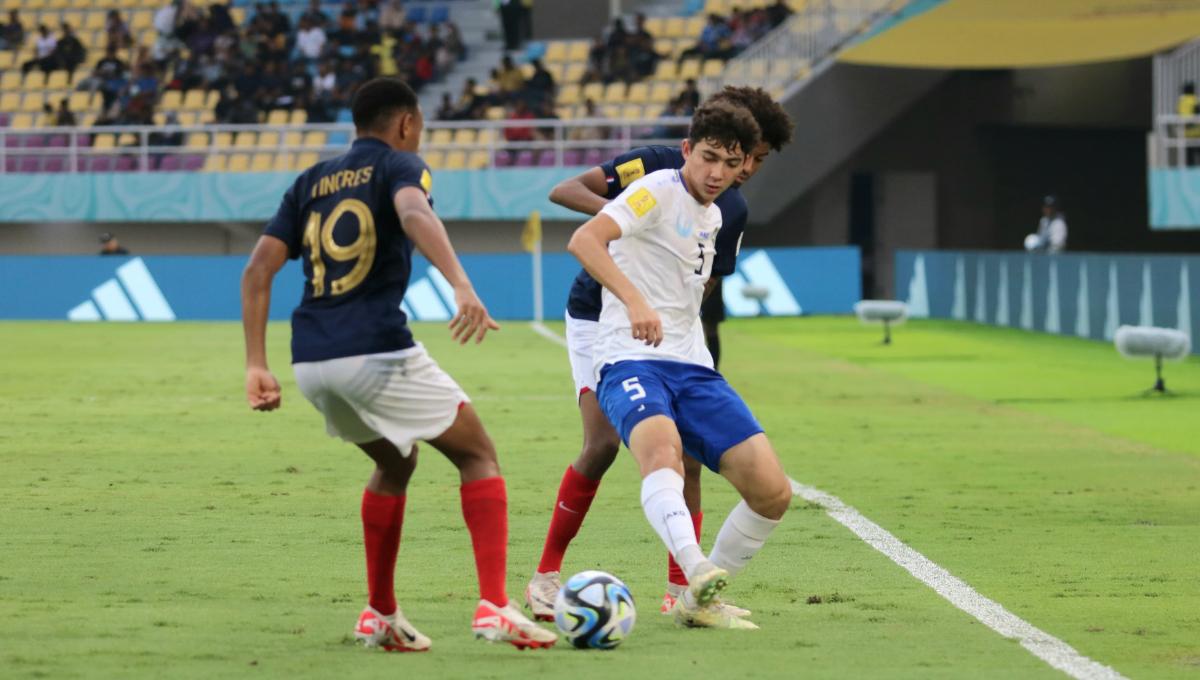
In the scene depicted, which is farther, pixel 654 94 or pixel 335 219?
pixel 654 94

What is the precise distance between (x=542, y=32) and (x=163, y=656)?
42.0 metres

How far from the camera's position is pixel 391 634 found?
6484 mm

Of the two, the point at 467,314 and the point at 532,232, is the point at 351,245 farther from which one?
the point at 532,232

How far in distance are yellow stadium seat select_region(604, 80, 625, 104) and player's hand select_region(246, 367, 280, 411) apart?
33.5m

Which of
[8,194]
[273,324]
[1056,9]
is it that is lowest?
[273,324]

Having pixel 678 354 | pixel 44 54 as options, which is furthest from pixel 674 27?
pixel 678 354

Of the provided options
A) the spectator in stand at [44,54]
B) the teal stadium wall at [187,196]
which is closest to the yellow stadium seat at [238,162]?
the teal stadium wall at [187,196]

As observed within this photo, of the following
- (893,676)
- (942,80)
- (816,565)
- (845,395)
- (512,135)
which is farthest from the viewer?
(942,80)

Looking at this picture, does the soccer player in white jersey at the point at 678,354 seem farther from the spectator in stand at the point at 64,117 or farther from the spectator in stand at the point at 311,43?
the spectator in stand at the point at 311,43

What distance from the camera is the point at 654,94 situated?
129 ft

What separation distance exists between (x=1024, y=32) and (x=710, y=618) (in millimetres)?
29463

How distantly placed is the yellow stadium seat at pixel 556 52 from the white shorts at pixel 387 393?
3661cm

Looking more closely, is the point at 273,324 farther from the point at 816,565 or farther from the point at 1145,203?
the point at 816,565

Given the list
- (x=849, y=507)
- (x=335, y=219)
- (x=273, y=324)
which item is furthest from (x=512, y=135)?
(x=335, y=219)
